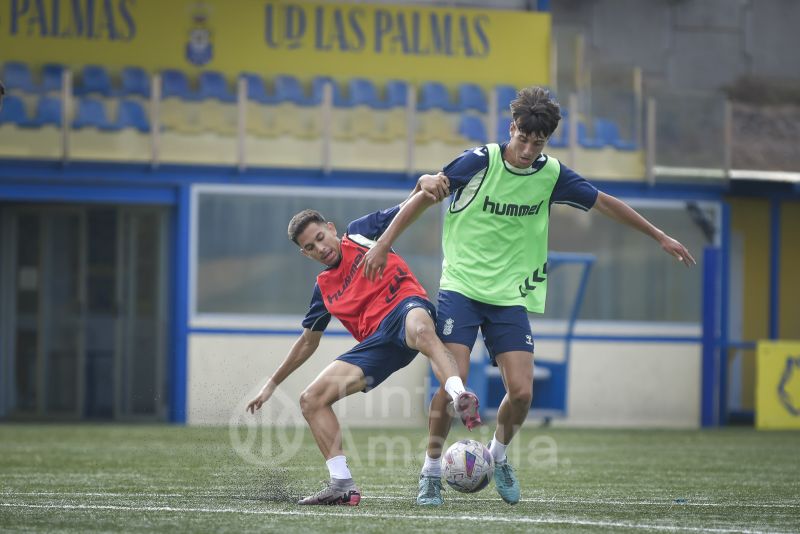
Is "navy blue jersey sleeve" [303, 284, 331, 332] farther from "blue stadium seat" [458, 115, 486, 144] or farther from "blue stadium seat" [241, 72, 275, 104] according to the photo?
"blue stadium seat" [241, 72, 275, 104]

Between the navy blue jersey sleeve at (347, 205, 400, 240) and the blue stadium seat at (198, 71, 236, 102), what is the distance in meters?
9.91

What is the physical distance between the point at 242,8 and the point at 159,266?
3.85 m

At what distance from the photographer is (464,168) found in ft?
21.9

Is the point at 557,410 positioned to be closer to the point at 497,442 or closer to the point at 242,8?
the point at 242,8

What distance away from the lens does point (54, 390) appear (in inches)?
680

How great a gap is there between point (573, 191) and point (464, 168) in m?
0.58

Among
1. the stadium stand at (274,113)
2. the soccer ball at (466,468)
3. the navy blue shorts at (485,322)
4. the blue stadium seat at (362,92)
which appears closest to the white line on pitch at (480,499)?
the soccer ball at (466,468)

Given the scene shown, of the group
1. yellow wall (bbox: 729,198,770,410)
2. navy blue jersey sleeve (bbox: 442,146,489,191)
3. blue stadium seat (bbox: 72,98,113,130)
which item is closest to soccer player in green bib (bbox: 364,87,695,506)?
navy blue jersey sleeve (bbox: 442,146,489,191)

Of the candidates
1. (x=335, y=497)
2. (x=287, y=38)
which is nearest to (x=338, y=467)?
(x=335, y=497)

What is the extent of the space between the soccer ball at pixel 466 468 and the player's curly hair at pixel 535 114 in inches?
59.4

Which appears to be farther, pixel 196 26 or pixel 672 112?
pixel 196 26

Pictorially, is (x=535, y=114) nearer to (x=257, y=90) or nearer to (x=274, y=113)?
(x=274, y=113)

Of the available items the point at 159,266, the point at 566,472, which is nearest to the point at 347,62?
the point at 159,266

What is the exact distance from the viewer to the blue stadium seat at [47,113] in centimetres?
1606
